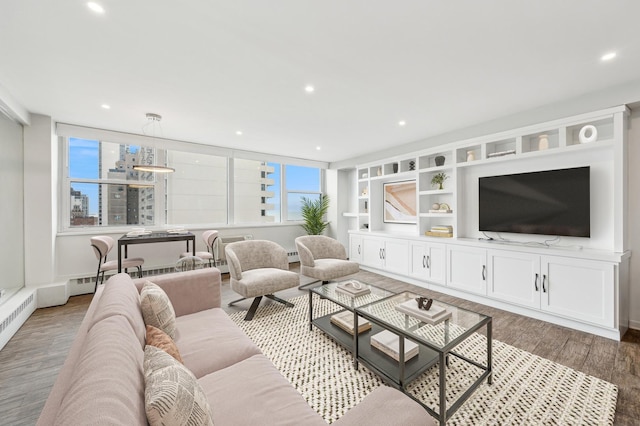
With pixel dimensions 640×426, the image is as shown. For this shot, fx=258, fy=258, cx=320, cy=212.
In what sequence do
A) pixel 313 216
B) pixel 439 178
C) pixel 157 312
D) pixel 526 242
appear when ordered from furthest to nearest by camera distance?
pixel 313 216
pixel 439 178
pixel 526 242
pixel 157 312

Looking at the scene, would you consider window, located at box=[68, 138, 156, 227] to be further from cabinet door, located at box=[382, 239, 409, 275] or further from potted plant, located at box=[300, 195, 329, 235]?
cabinet door, located at box=[382, 239, 409, 275]

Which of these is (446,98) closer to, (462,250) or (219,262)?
(462,250)

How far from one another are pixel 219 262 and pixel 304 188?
2.63 metres

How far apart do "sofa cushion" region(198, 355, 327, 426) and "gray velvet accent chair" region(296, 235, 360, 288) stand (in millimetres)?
2218

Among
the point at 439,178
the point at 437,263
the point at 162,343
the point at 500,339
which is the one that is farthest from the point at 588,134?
the point at 162,343

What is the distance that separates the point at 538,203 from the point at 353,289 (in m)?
2.58

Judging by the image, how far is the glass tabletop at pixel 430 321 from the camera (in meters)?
1.67

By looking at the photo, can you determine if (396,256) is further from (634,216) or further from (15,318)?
(15,318)

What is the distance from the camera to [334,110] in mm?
3209

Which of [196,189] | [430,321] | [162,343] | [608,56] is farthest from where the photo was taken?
[196,189]

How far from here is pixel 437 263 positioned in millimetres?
3910

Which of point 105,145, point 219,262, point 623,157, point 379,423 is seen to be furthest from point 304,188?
point 379,423

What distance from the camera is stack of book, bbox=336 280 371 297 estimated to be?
2530 millimetres

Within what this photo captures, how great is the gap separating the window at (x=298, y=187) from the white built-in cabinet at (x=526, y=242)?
217 cm
